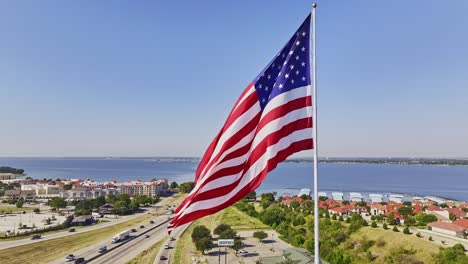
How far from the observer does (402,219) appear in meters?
48.2

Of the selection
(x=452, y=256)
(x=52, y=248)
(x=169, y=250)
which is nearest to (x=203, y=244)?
(x=169, y=250)

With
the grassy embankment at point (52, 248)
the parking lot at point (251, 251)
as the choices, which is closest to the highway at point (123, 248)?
the grassy embankment at point (52, 248)

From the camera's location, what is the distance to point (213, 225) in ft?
165

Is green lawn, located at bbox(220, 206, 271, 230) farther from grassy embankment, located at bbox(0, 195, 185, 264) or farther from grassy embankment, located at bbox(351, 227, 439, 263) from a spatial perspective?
grassy embankment, located at bbox(0, 195, 185, 264)

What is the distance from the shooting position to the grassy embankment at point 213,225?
1303 inches

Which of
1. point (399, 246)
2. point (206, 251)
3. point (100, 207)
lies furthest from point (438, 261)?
point (100, 207)

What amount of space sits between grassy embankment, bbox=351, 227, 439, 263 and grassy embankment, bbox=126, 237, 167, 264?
2168cm

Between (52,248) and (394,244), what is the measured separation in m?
37.1

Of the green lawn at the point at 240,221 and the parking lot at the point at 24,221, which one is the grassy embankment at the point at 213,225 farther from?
the parking lot at the point at 24,221

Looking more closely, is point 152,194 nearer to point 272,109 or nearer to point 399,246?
point 399,246

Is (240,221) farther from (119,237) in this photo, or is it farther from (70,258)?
(70,258)

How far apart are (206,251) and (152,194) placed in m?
70.0

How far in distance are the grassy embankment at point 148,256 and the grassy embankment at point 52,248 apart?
8059 millimetres

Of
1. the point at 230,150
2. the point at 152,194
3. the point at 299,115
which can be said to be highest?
the point at 299,115
